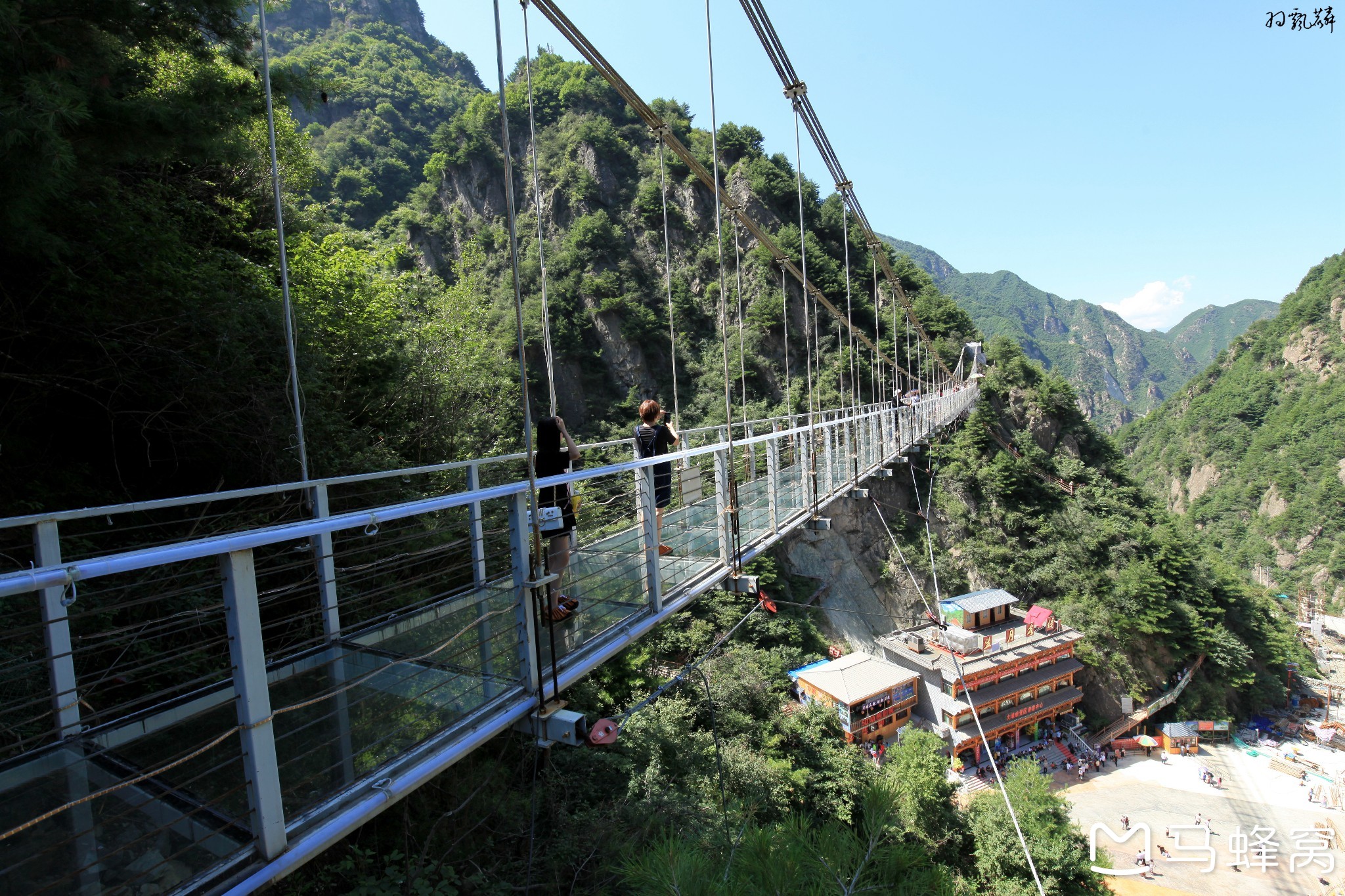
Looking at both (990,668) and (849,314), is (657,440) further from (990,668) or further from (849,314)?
(849,314)

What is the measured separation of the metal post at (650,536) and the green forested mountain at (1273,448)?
54.3 m

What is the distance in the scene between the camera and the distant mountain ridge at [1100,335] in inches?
5404

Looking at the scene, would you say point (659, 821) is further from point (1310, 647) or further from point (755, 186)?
point (1310, 647)

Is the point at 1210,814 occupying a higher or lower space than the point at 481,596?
lower

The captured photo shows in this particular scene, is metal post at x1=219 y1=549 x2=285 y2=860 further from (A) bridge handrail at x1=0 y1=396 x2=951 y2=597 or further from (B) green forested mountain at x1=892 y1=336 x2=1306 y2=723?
(B) green forested mountain at x1=892 y1=336 x2=1306 y2=723

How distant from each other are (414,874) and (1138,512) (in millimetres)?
28463

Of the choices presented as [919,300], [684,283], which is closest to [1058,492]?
[919,300]

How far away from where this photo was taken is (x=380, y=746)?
1553mm

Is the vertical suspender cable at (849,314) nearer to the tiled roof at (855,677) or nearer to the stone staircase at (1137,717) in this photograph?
the tiled roof at (855,677)

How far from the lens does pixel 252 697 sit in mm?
1144

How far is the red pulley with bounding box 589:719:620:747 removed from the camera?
185 centimetres

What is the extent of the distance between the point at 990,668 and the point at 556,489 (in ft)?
53.2

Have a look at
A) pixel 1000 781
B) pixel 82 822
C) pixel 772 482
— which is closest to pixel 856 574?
pixel 1000 781

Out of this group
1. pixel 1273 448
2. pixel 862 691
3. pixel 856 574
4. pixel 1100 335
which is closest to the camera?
pixel 862 691
